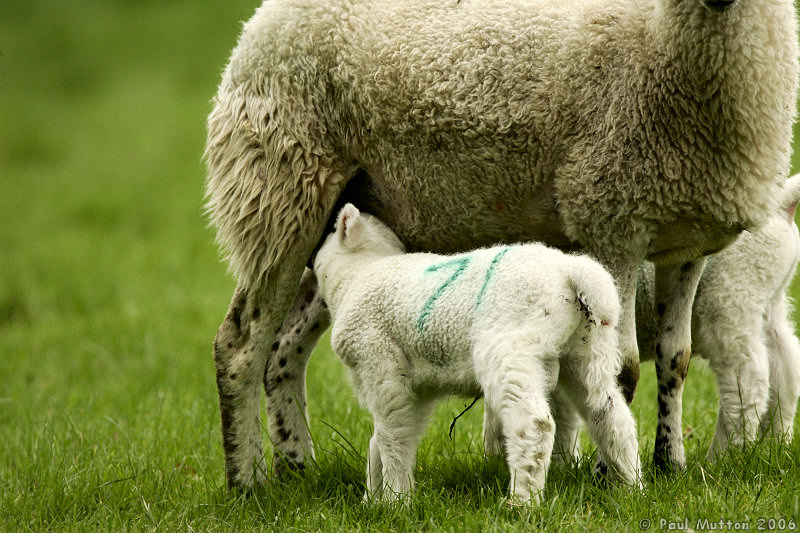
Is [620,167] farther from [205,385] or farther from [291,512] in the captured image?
[205,385]

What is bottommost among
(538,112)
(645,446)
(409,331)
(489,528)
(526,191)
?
(645,446)

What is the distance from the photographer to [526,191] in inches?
159

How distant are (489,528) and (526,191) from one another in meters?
1.46

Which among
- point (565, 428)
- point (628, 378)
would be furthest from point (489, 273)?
point (565, 428)

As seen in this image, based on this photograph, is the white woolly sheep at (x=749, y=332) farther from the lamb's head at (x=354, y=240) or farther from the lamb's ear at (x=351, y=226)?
the lamb's ear at (x=351, y=226)

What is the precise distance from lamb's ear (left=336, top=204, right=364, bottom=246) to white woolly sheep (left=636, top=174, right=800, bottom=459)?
1396 millimetres

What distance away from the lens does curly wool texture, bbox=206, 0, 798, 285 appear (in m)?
3.74

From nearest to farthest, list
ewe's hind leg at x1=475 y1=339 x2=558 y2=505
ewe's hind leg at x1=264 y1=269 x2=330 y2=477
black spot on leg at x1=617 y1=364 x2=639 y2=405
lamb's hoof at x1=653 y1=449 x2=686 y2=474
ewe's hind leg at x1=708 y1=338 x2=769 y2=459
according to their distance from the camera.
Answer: ewe's hind leg at x1=475 y1=339 x2=558 y2=505, black spot on leg at x1=617 y1=364 x2=639 y2=405, lamb's hoof at x1=653 y1=449 x2=686 y2=474, ewe's hind leg at x1=708 y1=338 x2=769 y2=459, ewe's hind leg at x1=264 y1=269 x2=330 y2=477

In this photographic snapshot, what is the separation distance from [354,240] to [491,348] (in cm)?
109

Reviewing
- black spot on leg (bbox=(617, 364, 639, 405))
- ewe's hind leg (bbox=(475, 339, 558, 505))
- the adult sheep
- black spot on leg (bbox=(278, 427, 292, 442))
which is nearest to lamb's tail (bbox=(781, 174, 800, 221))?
the adult sheep

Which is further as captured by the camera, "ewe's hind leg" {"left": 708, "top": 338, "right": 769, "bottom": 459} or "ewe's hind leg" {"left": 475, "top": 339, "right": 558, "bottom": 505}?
"ewe's hind leg" {"left": 708, "top": 338, "right": 769, "bottom": 459}

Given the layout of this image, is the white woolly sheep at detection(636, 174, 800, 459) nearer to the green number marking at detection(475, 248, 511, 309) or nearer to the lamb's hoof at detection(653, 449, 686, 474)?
the lamb's hoof at detection(653, 449, 686, 474)

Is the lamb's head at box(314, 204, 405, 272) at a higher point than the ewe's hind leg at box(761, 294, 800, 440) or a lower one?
higher

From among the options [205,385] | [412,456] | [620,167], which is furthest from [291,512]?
[205,385]
